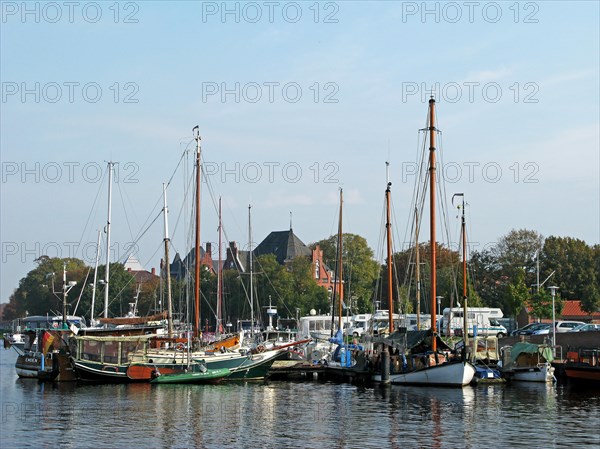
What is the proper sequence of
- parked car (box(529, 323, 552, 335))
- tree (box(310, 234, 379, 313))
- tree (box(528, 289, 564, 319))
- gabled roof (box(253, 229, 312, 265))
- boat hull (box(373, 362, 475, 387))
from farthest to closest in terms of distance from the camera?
1. gabled roof (box(253, 229, 312, 265))
2. tree (box(310, 234, 379, 313))
3. tree (box(528, 289, 564, 319))
4. parked car (box(529, 323, 552, 335))
5. boat hull (box(373, 362, 475, 387))

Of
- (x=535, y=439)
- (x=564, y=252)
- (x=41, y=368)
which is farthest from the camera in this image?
(x=564, y=252)

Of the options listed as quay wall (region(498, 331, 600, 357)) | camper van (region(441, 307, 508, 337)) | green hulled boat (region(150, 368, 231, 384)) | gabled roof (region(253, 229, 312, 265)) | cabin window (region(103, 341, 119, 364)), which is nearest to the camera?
green hulled boat (region(150, 368, 231, 384))

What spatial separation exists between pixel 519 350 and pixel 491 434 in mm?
23849

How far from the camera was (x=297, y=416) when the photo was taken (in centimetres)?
4416

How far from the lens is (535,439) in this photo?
120ft

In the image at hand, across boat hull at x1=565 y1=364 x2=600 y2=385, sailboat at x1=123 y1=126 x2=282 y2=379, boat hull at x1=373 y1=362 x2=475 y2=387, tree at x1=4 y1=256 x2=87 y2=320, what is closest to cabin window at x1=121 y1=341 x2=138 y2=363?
sailboat at x1=123 y1=126 x2=282 y2=379

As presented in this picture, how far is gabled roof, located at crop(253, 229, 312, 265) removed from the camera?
614 feet

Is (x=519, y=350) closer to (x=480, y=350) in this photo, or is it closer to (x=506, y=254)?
(x=480, y=350)

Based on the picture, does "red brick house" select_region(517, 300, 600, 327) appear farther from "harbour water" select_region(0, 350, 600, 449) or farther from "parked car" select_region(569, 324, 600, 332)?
"harbour water" select_region(0, 350, 600, 449)

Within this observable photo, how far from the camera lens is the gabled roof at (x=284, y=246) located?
187125mm

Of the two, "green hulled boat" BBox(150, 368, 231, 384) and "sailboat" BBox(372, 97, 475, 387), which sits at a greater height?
"sailboat" BBox(372, 97, 475, 387)

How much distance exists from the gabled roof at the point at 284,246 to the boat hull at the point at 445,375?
128m

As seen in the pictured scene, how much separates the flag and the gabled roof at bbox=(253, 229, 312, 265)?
120475 millimetres

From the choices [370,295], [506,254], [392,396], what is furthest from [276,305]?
[392,396]
